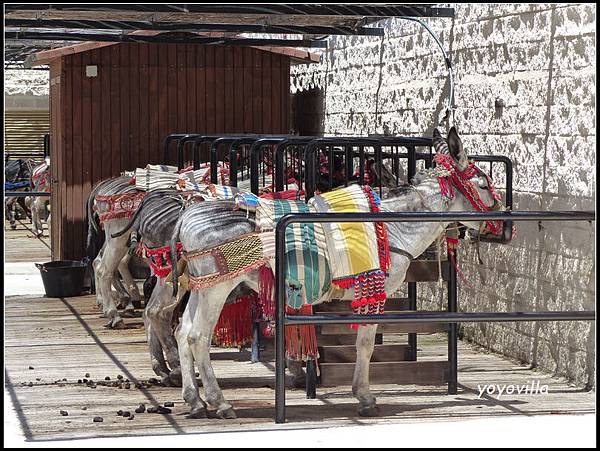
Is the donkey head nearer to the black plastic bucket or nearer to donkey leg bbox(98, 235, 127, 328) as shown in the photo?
donkey leg bbox(98, 235, 127, 328)

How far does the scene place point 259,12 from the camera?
34.0 feet

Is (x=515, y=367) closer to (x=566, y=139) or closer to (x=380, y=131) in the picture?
(x=566, y=139)

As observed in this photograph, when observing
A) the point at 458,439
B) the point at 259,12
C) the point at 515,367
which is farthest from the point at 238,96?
the point at 458,439

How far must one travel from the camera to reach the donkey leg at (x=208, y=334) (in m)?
7.64

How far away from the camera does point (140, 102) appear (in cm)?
1420

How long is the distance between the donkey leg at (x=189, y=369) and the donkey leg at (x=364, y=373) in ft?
3.05

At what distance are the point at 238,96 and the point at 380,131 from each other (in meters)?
2.10

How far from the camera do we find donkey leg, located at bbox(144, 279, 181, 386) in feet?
28.9

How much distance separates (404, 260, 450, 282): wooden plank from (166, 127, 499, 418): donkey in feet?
2.95

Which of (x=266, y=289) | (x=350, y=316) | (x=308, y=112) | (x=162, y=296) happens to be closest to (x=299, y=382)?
(x=162, y=296)

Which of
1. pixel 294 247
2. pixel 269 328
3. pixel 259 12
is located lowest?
pixel 269 328

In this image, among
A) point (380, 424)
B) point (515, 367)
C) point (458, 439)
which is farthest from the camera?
point (515, 367)

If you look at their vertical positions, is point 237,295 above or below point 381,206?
below

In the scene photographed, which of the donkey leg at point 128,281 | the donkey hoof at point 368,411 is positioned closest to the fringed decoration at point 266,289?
the donkey hoof at point 368,411
